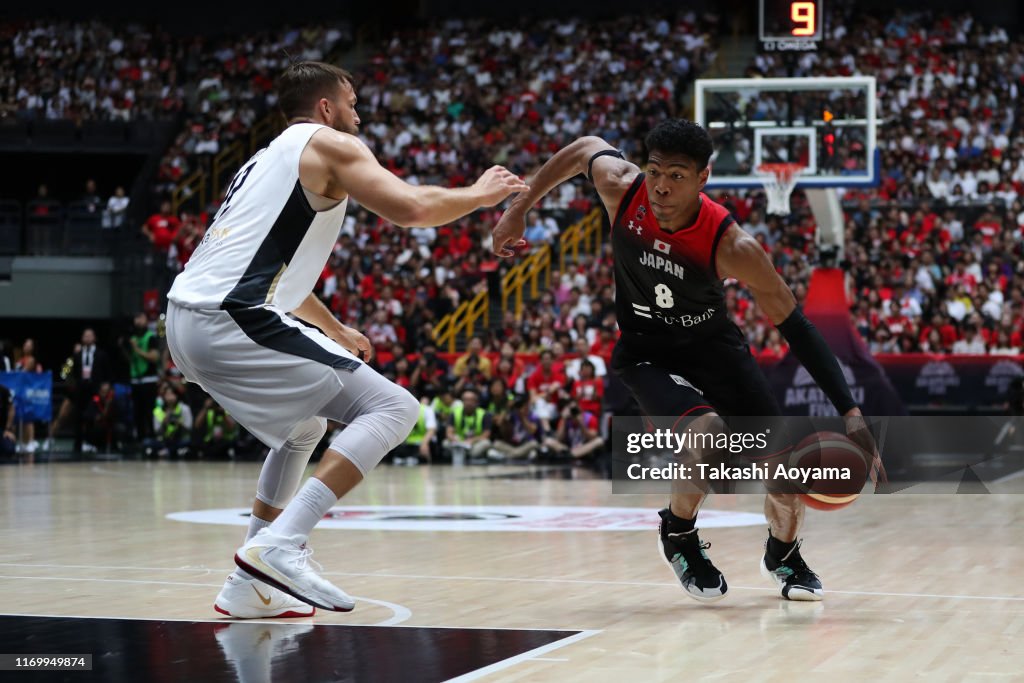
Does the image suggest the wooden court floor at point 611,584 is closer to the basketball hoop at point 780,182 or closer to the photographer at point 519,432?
the basketball hoop at point 780,182

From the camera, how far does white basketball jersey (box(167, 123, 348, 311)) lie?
16.4ft

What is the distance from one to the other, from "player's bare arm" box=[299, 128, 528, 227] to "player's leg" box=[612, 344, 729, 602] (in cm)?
132

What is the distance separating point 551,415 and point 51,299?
39.1 ft

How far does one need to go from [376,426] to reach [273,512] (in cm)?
73

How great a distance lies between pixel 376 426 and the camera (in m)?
5.06

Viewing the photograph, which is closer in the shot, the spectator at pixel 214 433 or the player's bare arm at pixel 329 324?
the player's bare arm at pixel 329 324

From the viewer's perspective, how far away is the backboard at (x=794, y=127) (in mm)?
15578

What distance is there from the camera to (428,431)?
Result: 58.5 ft

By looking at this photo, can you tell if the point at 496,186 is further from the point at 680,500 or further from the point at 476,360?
the point at 476,360

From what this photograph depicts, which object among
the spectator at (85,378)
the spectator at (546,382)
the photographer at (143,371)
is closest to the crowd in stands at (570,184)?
the spectator at (546,382)

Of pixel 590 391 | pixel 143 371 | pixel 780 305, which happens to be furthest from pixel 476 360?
pixel 780 305

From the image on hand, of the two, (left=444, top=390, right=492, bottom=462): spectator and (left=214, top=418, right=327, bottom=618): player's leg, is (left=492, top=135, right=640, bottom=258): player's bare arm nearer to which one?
(left=214, top=418, right=327, bottom=618): player's leg

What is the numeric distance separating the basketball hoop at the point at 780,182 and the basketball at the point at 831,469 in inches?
392

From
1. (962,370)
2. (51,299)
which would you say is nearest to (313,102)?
(962,370)
